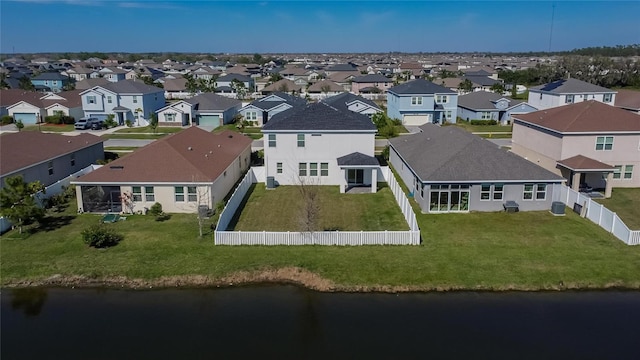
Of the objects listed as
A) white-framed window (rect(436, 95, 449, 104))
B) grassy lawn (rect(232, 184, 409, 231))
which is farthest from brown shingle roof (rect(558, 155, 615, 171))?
white-framed window (rect(436, 95, 449, 104))

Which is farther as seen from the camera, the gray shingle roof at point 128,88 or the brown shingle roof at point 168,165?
the gray shingle roof at point 128,88

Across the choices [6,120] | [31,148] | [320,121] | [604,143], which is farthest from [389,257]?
[6,120]

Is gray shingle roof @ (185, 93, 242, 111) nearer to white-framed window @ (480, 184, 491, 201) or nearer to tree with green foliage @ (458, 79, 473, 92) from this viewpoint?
white-framed window @ (480, 184, 491, 201)

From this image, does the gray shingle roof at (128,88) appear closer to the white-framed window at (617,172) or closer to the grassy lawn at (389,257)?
the grassy lawn at (389,257)

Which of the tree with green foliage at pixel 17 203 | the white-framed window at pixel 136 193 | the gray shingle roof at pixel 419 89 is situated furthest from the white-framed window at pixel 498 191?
the gray shingle roof at pixel 419 89

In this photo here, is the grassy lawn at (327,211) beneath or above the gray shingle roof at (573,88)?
beneath

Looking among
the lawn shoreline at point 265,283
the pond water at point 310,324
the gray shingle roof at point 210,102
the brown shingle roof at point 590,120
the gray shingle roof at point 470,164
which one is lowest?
the pond water at point 310,324

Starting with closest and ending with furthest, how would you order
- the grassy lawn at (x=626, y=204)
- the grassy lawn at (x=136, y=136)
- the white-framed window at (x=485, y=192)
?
the grassy lawn at (x=626, y=204) → the white-framed window at (x=485, y=192) → the grassy lawn at (x=136, y=136)
